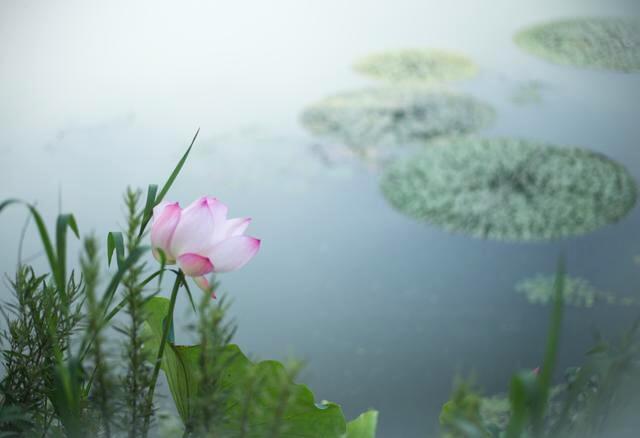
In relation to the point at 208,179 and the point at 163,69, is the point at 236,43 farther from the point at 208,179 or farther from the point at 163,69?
the point at 208,179

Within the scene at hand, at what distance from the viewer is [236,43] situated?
115 inches

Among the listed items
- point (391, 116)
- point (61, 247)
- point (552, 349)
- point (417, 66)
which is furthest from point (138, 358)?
point (417, 66)

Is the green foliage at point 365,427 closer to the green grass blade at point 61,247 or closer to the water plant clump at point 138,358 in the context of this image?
the water plant clump at point 138,358

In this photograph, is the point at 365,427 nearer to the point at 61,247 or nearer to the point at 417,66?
the point at 61,247

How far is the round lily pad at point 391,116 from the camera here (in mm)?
2457

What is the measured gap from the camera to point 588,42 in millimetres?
2863

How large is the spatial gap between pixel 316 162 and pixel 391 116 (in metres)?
0.34

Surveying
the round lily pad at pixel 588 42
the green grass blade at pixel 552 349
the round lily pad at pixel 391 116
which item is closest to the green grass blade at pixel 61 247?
the green grass blade at pixel 552 349

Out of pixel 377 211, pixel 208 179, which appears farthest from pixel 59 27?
pixel 377 211

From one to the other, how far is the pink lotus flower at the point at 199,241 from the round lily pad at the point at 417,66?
2.23 metres

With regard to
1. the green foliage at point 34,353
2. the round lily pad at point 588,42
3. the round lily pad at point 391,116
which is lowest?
the green foliage at point 34,353

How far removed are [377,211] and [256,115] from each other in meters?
0.62

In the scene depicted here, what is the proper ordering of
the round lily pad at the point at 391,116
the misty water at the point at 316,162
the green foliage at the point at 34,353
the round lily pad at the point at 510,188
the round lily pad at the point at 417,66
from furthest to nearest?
the round lily pad at the point at 417,66, the round lily pad at the point at 391,116, the round lily pad at the point at 510,188, the misty water at the point at 316,162, the green foliage at the point at 34,353

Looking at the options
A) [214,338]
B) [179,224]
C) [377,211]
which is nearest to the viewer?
[214,338]
